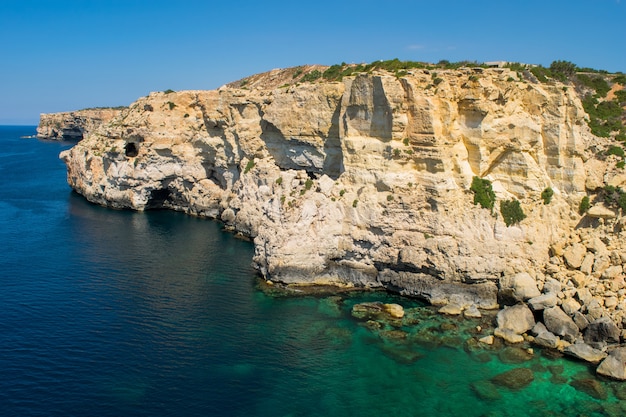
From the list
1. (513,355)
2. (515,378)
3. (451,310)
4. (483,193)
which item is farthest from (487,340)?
(483,193)

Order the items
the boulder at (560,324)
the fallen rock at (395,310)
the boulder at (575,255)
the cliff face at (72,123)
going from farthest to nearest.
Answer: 1. the cliff face at (72,123)
2. the boulder at (575,255)
3. the fallen rock at (395,310)
4. the boulder at (560,324)

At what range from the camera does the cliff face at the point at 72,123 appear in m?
135

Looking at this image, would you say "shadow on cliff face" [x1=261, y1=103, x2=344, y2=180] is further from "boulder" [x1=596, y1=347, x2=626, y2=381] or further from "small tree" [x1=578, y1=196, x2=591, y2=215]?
"boulder" [x1=596, y1=347, x2=626, y2=381]

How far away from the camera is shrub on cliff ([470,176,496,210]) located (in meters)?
32.5

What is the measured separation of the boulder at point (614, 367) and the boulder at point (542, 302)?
5066mm

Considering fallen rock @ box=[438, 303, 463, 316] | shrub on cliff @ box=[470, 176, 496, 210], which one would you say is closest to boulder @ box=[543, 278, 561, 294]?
fallen rock @ box=[438, 303, 463, 316]

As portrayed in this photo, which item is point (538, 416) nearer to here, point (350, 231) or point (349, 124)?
point (350, 231)

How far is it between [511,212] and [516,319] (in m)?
7.91

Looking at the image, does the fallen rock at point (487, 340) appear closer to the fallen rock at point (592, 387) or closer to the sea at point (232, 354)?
the sea at point (232, 354)

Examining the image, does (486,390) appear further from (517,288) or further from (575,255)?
(575,255)

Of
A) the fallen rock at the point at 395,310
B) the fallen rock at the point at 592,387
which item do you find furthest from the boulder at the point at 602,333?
the fallen rock at the point at 395,310

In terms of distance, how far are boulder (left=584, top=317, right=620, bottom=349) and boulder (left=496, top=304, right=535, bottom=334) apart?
3.10 metres

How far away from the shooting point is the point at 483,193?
32719mm

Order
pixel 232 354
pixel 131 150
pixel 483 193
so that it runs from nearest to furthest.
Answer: pixel 232 354, pixel 483 193, pixel 131 150
